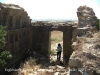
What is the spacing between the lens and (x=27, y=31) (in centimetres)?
1728

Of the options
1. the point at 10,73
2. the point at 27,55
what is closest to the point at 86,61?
the point at 10,73

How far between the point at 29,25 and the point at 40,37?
1652 millimetres

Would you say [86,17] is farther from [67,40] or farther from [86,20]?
[67,40]

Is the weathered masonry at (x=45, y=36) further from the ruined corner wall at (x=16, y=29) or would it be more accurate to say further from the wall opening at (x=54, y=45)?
the wall opening at (x=54, y=45)

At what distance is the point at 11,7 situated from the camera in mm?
13062

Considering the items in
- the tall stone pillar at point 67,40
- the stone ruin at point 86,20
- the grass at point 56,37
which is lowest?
the grass at point 56,37

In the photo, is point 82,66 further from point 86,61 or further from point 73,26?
point 73,26

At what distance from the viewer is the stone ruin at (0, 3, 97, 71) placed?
1263 centimetres

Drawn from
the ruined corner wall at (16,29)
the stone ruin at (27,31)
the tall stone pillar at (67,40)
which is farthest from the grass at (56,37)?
the ruined corner wall at (16,29)

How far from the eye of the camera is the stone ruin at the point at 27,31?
A: 41.4 ft

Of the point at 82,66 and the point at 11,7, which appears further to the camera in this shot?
the point at 11,7

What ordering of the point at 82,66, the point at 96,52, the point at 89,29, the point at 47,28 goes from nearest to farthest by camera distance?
the point at 82,66 < the point at 96,52 < the point at 89,29 < the point at 47,28

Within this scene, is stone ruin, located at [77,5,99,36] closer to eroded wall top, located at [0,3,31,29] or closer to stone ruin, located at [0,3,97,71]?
stone ruin, located at [0,3,97,71]

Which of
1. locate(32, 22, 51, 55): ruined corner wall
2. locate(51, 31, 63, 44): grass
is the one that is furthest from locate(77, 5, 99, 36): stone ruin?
locate(51, 31, 63, 44): grass
